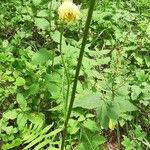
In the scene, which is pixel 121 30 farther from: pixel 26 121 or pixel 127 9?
pixel 26 121

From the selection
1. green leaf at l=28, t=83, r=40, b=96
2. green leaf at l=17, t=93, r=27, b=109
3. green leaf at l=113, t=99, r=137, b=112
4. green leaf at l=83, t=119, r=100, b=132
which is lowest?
green leaf at l=83, t=119, r=100, b=132

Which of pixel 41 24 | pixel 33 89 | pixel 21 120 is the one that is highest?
pixel 41 24

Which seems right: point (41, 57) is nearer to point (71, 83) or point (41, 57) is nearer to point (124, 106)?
point (71, 83)

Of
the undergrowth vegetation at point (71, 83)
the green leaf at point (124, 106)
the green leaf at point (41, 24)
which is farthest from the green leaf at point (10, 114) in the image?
the green leaf at point (124, 106)

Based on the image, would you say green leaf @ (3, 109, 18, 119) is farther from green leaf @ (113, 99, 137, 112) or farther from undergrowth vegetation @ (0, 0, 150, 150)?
green leaf @ (113, 99, 137, 112)

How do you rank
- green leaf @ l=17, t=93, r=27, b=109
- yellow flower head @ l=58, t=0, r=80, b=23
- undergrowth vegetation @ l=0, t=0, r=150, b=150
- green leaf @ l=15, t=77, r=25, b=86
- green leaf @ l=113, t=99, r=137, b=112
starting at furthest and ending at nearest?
1. green leaf @ l=15, t=77, r=25, b=86
2. green leaf @ l=17, t=93, r=27, b=109
3. undergrowth vegetation @ l=0, t=0, r=150, b=150
4. green leaf @ l=113, t=99, r=137, b=112
5. yellow flower head @ l=58, t=0, r=80, b=23

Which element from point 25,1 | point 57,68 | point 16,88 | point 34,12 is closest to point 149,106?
point 57,68

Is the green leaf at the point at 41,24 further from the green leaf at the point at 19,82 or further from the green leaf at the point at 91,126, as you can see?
the green leaf at the point at 91,126

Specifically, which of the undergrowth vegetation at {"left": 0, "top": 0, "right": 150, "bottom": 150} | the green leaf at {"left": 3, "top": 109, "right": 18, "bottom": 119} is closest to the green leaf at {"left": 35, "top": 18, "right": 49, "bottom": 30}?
the undergrowth vegetation at {"left": 0, "top": 0, "right": 150, "bottom": 150}

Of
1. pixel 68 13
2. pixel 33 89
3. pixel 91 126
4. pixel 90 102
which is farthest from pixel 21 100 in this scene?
pixel 68 13
